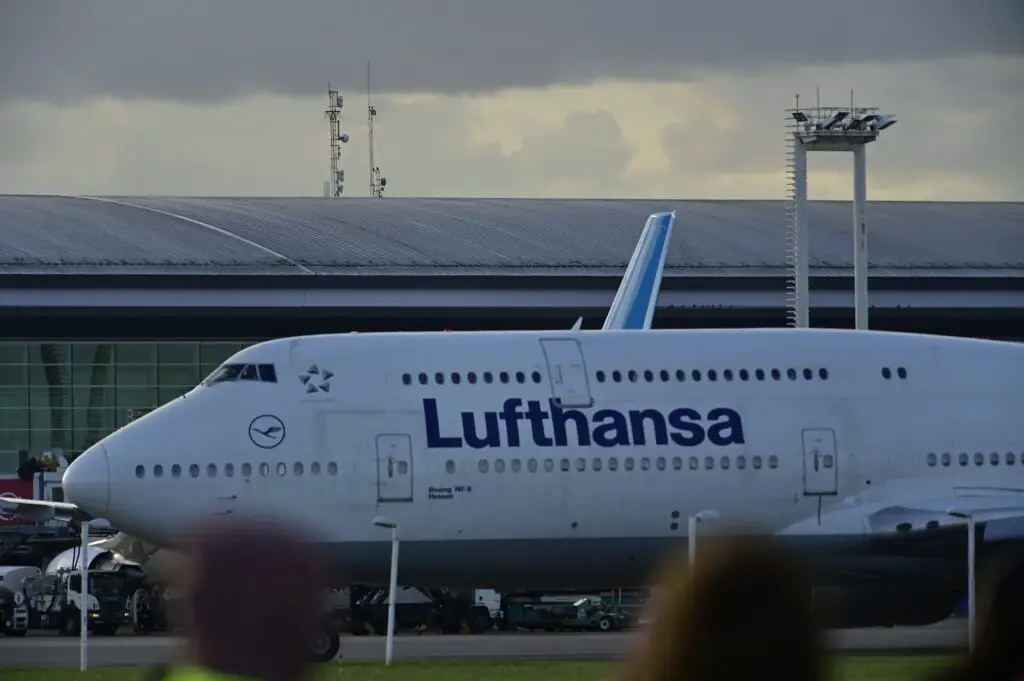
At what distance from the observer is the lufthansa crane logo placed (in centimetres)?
2875

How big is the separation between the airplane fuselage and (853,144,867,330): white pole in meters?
25.5

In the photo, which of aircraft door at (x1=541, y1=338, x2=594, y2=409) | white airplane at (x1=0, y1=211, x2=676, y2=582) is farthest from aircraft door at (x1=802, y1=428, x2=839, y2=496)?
white airplane at (x1=0, y1=211, x2=676, y2=582)

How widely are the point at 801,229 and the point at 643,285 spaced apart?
17.7m

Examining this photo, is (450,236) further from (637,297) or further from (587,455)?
(587,455)

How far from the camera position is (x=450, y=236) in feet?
224

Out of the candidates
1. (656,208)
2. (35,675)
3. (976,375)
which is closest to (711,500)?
(976,375)

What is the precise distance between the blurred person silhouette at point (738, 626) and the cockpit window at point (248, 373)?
24354 millimetres

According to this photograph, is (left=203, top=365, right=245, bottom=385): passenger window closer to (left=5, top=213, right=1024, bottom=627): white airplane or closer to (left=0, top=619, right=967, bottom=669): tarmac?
(left=5, top=213, right=1024, bottom=627): white airplane

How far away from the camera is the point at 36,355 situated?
6244cm

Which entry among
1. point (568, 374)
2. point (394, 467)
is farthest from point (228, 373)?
point (568, 374)

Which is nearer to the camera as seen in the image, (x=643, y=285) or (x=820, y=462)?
(x=820, y=462)

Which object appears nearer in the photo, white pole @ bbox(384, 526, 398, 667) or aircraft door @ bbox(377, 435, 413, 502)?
white pole @ bbox(384, 526, 398, 667)

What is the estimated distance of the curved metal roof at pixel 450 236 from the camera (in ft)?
207

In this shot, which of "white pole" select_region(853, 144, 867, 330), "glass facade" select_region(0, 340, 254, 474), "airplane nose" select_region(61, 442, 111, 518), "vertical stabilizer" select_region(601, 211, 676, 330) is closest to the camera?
"airplane nose" select_region(61, 442, 111, 518)
